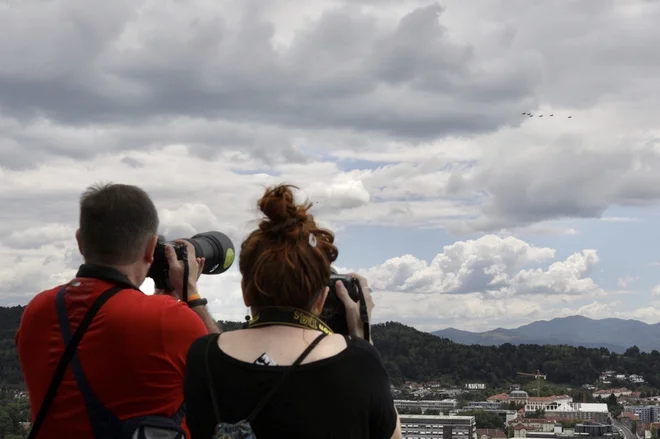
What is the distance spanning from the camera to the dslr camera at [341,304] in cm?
239

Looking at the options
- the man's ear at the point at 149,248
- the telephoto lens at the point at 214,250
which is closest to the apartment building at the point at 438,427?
the telephoto lens at the point at 214,250

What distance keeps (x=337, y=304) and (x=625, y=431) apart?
82374mm

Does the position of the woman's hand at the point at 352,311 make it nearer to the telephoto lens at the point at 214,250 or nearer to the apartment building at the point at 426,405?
the telephoto lens at the point at 214,250

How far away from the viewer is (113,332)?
95.7 inches

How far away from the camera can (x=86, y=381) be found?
2.45 metres

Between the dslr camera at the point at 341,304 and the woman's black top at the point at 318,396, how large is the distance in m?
0.22

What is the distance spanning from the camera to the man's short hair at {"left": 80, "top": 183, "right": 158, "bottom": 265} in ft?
8.13

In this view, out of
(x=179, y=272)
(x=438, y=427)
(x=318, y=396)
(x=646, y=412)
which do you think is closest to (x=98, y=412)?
(x=179, y=272)

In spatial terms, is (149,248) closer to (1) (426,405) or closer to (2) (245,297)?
(2) (245,297)

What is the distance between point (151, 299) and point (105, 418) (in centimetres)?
32

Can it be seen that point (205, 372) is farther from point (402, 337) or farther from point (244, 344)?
point (402, 337)

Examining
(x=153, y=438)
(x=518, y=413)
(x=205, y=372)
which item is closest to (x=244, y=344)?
(x=205, y=372)

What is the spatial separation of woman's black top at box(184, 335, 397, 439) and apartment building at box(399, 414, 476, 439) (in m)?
63.7

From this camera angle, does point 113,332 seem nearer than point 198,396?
No
